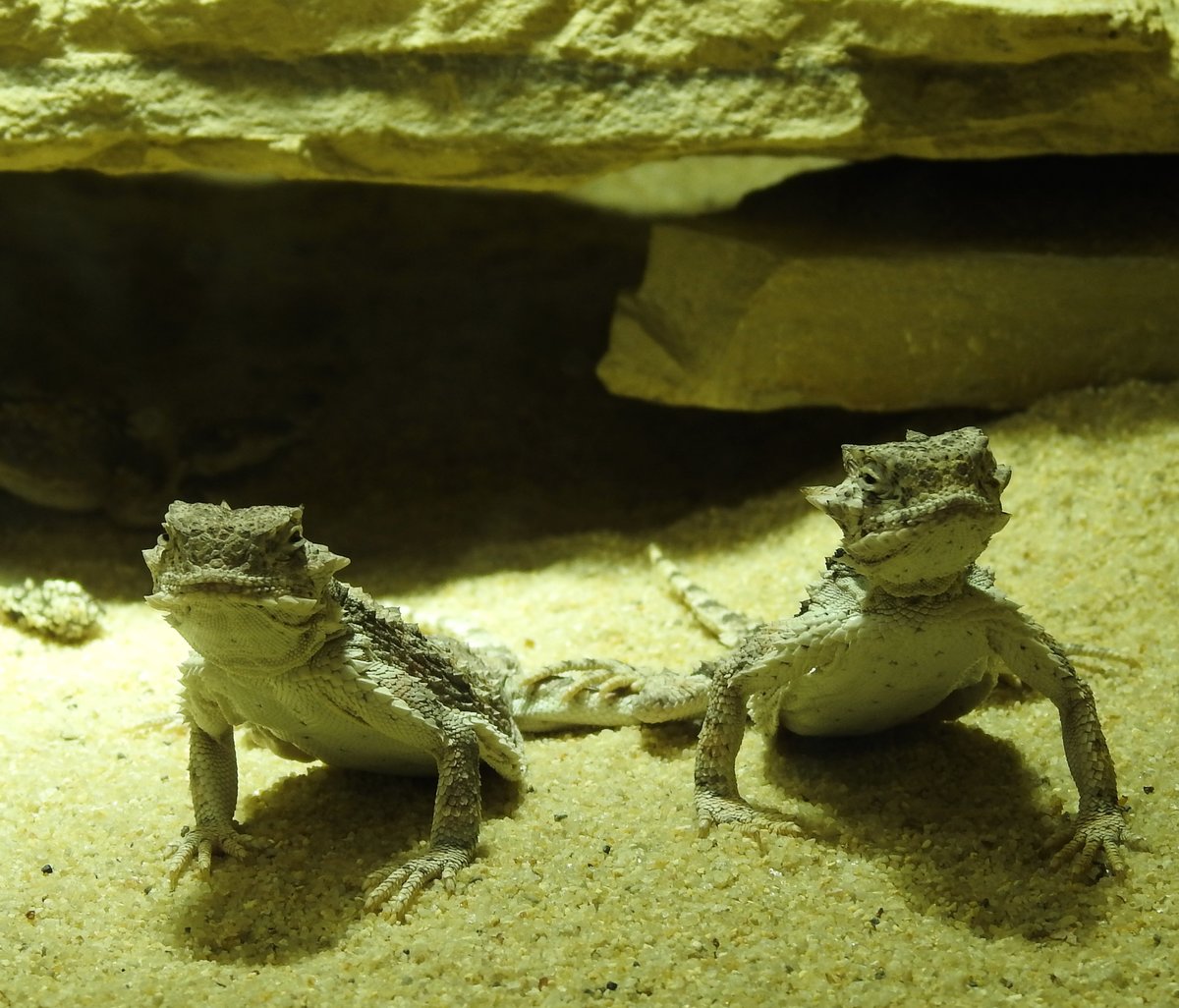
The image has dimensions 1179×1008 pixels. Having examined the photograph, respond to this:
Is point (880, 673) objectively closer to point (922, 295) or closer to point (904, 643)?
point (904, 643)

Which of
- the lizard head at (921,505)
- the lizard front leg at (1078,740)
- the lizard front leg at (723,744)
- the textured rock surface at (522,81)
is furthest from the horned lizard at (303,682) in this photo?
the textured rock surface at (522,81)

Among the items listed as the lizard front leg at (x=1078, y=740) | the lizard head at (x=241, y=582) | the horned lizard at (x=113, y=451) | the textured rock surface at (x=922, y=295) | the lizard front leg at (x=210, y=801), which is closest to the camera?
the lizard head at (x=241, y=582)

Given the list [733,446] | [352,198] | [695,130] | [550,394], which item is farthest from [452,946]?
[352,198]

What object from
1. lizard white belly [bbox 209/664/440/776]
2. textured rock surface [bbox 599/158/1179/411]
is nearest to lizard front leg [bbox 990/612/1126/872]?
lizard white belly [bbox 209/664/440/776]

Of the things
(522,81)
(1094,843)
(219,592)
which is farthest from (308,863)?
(522,81)

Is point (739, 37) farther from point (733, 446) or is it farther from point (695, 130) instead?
point (733, 446)

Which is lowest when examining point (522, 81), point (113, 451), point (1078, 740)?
point (113, 451)

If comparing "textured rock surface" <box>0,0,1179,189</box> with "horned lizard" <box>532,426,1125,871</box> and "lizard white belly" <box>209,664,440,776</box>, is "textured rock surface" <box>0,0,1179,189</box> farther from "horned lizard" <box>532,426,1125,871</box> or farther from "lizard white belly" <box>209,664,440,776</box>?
"lizard white belly" <box>209,664,440,776</box>

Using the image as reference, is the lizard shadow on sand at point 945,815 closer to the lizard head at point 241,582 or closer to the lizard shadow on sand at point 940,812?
the lizard shadow on sand at point 940,812
